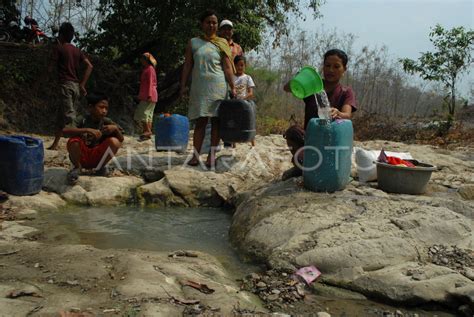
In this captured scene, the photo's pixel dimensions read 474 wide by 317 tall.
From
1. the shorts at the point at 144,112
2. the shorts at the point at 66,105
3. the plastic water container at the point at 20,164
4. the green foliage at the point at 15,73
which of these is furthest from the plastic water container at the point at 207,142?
the green foliage at the point at 15,73

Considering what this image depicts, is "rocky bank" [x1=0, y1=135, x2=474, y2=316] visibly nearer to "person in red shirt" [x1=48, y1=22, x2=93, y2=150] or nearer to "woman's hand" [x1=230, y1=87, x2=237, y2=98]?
"woman's hand" [x1=230, y1=87, x2=237, y2=98]

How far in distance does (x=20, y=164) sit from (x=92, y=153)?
83 cm

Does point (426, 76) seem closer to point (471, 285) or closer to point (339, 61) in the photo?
point (339, 61)

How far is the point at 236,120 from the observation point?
15.9 ft

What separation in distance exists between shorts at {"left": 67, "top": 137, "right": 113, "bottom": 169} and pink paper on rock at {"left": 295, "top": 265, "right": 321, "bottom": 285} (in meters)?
2.73

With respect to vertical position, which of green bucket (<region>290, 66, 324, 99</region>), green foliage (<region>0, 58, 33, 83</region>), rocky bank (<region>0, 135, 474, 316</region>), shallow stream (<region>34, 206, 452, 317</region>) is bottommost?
shallow stream (<region>34, 206, 452, 317</region>)

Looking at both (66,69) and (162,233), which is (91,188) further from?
(66,69)

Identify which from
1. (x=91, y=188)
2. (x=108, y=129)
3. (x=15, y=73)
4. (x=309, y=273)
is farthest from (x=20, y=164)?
(x=15, y=73)

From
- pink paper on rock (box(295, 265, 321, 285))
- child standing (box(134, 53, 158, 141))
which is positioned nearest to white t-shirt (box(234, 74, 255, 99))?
child standing (box(134, 53, 158, 141))

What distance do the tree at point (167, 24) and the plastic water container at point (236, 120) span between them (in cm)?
394

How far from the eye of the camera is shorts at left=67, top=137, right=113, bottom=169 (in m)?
4.50

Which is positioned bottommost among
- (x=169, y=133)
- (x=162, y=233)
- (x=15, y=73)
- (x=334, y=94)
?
(x=162, y=233)

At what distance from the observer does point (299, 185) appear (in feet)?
12.6

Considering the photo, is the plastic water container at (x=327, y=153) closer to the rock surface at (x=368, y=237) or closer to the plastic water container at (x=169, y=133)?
the rock surface at (x=368, y=237)
